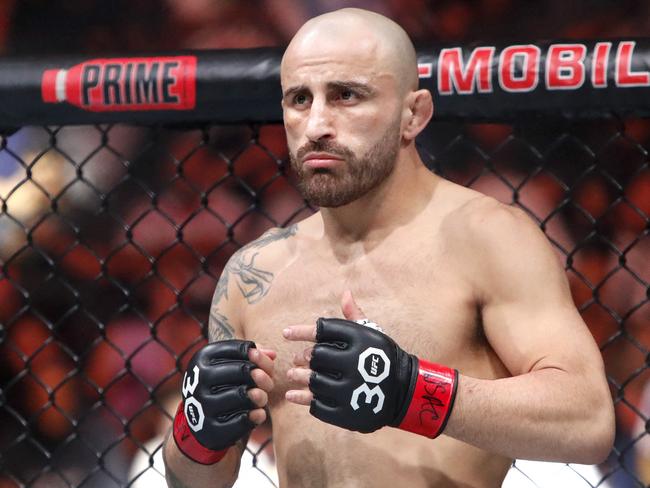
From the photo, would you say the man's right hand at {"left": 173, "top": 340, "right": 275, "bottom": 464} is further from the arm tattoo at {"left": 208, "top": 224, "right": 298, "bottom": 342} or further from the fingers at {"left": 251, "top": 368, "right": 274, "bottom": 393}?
the arm tattoo at {"left": 208, "top": 224, "right": 298, "bottom": 342}

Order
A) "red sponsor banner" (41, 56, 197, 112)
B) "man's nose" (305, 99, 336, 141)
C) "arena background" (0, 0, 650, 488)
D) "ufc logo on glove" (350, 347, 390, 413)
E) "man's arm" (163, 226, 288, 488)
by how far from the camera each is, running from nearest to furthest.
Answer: "ufc logo on glove" (350, 347, 390, 413) < "man's nose" (305, 99, 336, 141) < "man's arm" (163, 226, 288, 488) < "red sponsor banner" (41, 56, 197, 112) < "arena background" (0, 0, 650, 488)

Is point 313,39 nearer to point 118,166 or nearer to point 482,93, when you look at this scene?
point 482,93

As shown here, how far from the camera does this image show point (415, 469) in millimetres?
1204

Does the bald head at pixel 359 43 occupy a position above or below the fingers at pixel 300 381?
above

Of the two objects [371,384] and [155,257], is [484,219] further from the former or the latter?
[155,257]

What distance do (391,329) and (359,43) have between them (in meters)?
0.34

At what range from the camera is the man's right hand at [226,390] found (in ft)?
3.69

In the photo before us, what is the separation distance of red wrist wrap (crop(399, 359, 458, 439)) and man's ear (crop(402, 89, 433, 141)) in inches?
13.1

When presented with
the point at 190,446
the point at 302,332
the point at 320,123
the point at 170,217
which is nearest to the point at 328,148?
the point at 320,123

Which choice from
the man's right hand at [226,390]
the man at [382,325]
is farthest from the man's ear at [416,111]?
the man's right hand at [226,390]

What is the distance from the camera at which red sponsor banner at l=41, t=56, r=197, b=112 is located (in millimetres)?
1478

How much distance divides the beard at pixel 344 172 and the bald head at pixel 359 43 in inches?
2.7

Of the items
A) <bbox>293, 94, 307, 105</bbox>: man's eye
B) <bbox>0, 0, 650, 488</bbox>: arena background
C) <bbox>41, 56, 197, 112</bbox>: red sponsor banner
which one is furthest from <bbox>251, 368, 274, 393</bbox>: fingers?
<bbox>0, 0, 650, 488</bbox>: arena background

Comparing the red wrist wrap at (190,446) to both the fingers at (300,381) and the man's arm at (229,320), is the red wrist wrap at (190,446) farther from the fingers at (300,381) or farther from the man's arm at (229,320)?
the fingers at (300,381)
